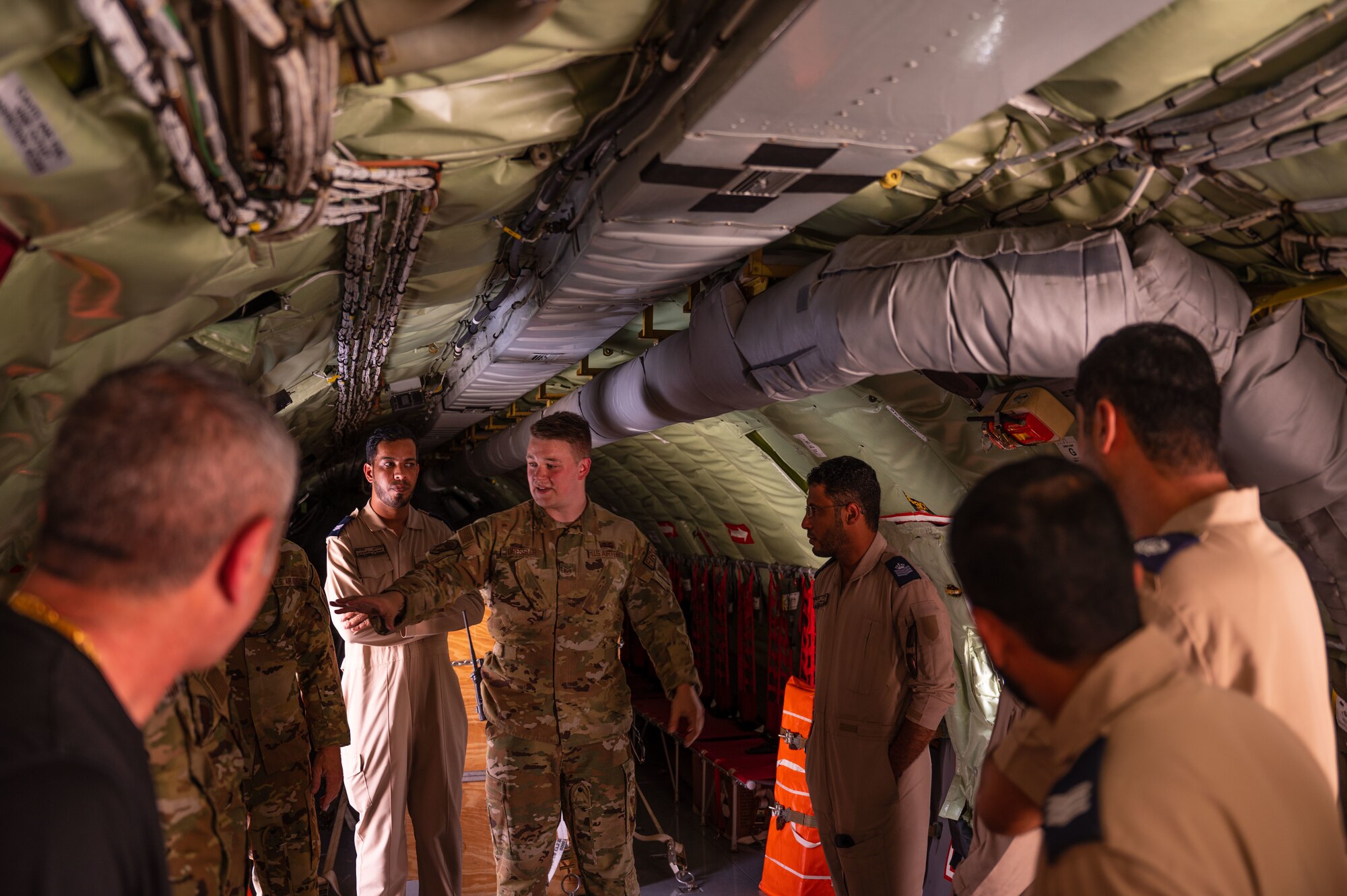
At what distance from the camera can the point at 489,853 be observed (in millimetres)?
5078

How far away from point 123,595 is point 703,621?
25.4ft

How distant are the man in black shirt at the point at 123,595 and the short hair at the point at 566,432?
2.29 m

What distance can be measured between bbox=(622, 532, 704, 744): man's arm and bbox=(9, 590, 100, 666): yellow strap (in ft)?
8.51

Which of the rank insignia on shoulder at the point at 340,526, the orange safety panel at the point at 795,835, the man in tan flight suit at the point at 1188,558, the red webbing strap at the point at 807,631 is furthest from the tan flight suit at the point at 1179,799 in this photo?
the red webbing strap at the point at 807,631

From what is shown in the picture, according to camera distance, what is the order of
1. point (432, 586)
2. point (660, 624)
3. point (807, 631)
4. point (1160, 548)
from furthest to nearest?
point (807, 631) → point (660, 624) → point (432, 586) → point (1160, 548)

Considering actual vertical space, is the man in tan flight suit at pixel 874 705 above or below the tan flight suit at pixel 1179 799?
below

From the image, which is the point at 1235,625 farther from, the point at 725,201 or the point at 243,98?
the point at 243,98

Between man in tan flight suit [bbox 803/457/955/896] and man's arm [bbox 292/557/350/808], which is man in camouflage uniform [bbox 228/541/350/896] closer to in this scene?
man's arm [bbox 292/557/350/808]

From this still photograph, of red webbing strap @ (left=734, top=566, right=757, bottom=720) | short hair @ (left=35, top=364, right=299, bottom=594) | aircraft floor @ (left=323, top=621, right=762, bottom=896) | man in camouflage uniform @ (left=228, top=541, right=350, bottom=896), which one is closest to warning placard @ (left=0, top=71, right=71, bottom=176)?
short hair @ (left=35, top=364, right=299, bottom=594)

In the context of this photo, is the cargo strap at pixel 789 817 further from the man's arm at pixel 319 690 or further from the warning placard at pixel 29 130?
the warning placard at pixel 29 130

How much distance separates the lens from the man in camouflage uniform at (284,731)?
3.30 metres

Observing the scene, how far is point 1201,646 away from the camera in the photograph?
1418 mm

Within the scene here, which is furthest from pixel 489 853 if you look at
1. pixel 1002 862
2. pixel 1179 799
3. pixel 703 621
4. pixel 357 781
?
pixel 1179 799

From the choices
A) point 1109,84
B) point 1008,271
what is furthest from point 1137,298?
point 1109,84
